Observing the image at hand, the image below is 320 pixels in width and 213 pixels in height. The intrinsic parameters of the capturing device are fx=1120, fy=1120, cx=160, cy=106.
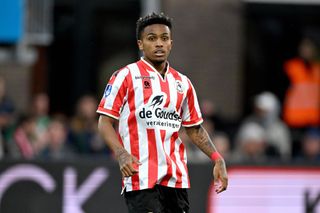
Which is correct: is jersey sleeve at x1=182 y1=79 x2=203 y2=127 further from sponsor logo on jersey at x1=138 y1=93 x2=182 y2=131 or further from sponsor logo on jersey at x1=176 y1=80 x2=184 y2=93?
sponsor logo on jersey at x1=138 y1=93 x2=182 y2=131

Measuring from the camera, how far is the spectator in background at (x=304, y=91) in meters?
16.1

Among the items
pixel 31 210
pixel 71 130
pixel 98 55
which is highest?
pixel 98 55

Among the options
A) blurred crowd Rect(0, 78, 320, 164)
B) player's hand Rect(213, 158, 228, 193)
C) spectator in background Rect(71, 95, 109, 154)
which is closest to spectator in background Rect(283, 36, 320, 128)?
blurred crowd Rect(0, 78, 320, 164)

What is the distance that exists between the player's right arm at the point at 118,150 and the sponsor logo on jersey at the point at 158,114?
0.24 metres

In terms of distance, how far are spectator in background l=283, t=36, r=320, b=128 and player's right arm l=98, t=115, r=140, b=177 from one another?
335 inches

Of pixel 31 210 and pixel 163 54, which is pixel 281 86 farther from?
pixel 163 54

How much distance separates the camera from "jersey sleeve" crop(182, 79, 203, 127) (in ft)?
26.4

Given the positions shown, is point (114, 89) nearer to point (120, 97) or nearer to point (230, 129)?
point (120, 97)

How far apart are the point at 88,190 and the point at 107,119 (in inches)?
150

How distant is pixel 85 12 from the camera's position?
16.2 meters

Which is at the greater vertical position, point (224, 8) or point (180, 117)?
point (224, 8)

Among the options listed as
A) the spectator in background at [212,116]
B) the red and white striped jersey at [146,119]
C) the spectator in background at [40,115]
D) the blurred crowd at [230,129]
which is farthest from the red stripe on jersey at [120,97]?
the spectator in background at [212,116]

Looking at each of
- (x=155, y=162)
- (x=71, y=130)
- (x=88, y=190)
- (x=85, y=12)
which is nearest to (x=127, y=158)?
(x=155, y=162)

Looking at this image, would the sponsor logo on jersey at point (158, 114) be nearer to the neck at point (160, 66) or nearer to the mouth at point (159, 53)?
the neck at point (160, 66)
